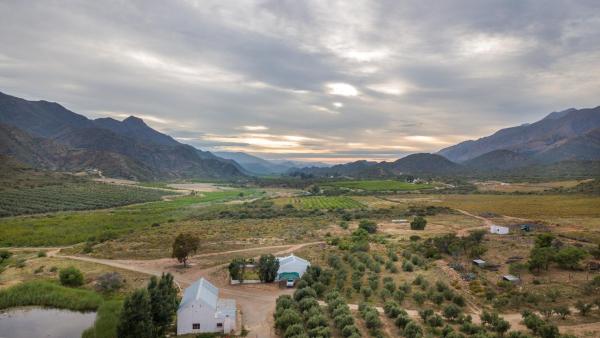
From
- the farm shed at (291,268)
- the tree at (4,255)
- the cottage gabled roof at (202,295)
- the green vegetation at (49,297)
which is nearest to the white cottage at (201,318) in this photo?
the cottage gabled roof at (202,295)

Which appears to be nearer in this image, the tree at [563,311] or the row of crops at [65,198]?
the tree at [563,311]

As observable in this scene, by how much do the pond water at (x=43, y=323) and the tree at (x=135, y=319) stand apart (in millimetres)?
5254

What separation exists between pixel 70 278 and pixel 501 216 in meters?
77.8

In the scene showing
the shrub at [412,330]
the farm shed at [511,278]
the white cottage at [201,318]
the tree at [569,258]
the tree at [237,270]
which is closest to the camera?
the shrub at [412,330]

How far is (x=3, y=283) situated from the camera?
34.8 m

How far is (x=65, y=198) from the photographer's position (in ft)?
344

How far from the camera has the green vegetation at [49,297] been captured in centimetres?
3031

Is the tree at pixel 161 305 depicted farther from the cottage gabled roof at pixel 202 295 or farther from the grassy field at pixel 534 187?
the grassy field at pixel 534 187

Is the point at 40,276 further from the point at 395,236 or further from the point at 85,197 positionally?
the point at 85,197

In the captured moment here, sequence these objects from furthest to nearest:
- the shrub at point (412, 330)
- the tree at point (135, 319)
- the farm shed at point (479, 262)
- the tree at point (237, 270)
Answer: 1. the farm shed at point (479, 262)
2. the tree at point (237, 270)
3. the shrub at point (412, 330)
4. the tree at point (135, 319)

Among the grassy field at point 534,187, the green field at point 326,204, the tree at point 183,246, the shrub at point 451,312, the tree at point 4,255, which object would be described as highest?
the grassy field at point 534,187

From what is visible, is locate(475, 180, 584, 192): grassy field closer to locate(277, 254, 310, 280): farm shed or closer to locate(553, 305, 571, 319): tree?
locate(553, 305, 571, 319): tree

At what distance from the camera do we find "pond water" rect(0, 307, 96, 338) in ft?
84.5

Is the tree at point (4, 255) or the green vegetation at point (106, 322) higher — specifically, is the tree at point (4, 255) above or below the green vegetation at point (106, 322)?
above
